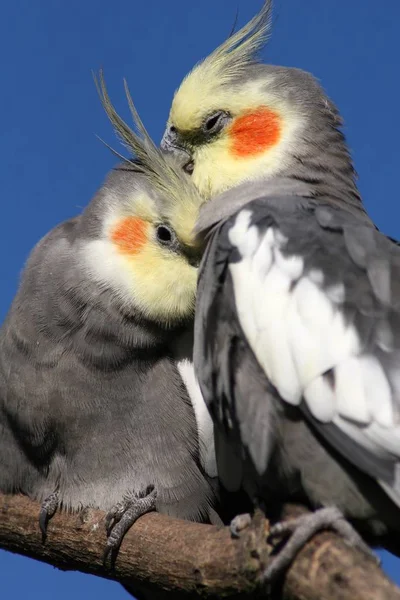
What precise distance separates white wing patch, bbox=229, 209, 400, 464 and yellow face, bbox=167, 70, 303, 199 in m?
0.66

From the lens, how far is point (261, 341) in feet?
9.73

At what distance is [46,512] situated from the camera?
3.67 meters

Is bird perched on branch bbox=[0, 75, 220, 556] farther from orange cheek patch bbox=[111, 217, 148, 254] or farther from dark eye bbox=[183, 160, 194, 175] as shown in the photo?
dark eye bbox=[183, 160, 194, 175]

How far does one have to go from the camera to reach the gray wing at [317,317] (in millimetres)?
2803

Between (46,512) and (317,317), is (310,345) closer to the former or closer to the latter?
(317,317)

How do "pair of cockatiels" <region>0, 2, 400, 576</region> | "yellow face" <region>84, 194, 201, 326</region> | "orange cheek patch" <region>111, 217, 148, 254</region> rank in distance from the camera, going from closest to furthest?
"pair of cockatiels" <region>0, 2, 400, 576</region>
"yellow face" <region>84, 194, 201, 326</region>
"orange cheek patch" <region>111, 217, 148, 254</region>

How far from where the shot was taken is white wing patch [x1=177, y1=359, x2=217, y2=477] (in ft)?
11.9

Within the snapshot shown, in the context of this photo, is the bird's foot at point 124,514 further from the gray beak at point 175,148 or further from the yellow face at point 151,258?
the gray beak at point 175,148

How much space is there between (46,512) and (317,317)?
1484mm

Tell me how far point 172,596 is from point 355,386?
1251 mm

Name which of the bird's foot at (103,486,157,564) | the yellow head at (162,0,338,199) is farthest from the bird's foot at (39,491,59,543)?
the yellow head at (162,0,338,199)

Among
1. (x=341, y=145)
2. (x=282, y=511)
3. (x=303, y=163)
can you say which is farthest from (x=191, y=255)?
(x=282, y=511)

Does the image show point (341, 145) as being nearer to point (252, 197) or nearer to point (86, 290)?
point (252, 197)

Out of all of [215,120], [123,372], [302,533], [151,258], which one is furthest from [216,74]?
[302,533]
